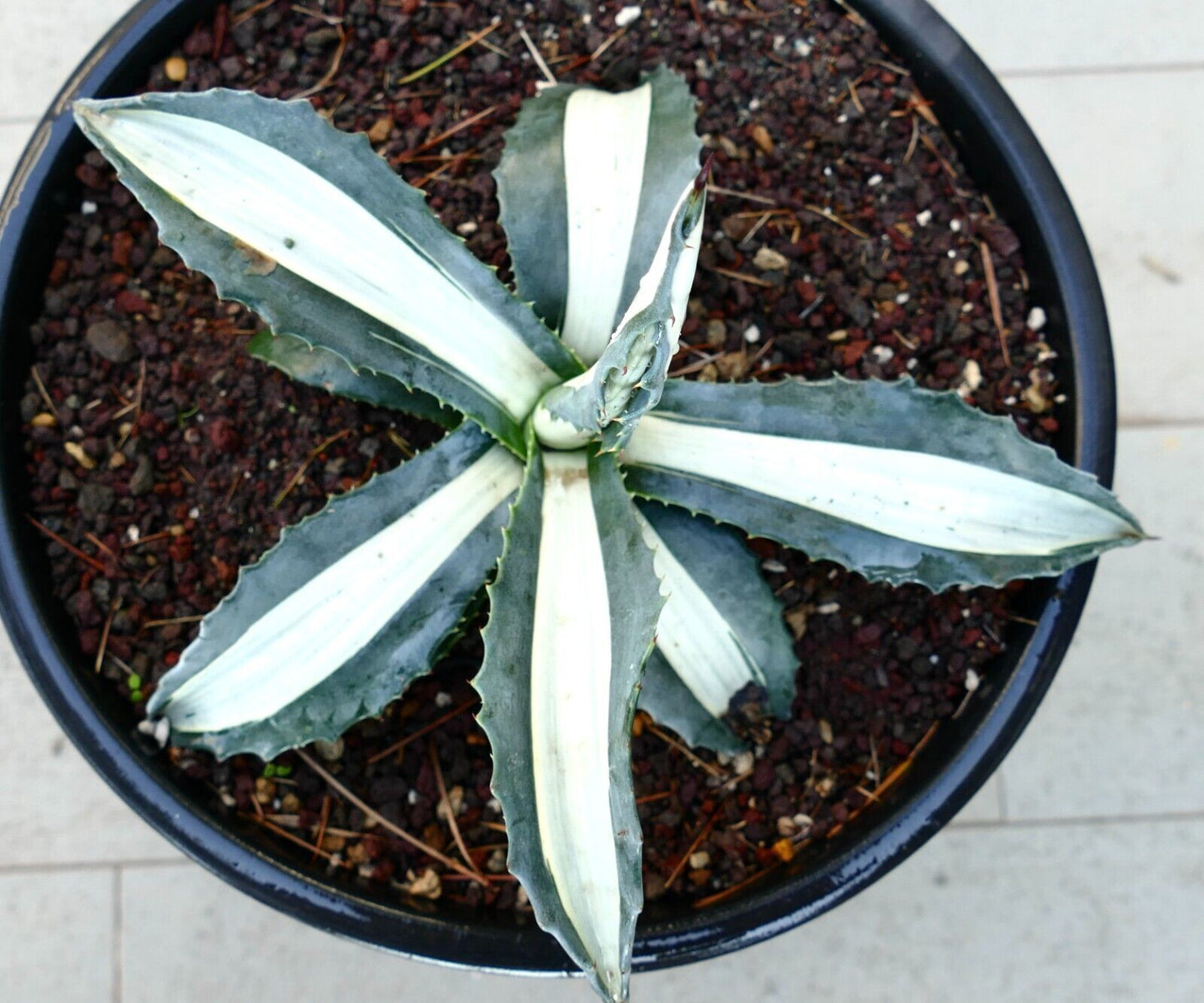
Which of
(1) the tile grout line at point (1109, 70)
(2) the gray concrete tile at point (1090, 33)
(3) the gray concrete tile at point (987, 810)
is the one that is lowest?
(3) the gray concrete tile at point (987, 810)

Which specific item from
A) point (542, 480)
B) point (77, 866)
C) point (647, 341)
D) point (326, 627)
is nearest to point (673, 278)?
point (647, 341)

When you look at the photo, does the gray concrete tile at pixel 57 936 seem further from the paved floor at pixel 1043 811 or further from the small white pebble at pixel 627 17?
the small white pebble at pixel 627 17

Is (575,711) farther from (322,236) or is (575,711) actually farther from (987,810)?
(987,810)

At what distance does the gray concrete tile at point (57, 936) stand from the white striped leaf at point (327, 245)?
934 millimetres

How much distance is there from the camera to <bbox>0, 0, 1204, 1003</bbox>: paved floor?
1.32 metres

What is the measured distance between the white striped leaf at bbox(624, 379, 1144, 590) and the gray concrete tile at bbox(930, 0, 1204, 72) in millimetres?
856

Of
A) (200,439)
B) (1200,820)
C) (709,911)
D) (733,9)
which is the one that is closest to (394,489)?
(200,439)

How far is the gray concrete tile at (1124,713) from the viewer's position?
1359 millimetres

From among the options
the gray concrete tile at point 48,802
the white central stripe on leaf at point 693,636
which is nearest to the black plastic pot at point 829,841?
the white central stripe on leaf at point 693,636

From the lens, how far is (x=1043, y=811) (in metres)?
1.36

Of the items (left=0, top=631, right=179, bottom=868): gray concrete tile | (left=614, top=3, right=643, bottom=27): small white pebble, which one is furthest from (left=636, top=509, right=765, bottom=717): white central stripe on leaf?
(left=0, top=631, right=179, bottom=868): gray concrete tile

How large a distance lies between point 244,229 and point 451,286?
0.46 feet

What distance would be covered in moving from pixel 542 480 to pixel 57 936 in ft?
3.31

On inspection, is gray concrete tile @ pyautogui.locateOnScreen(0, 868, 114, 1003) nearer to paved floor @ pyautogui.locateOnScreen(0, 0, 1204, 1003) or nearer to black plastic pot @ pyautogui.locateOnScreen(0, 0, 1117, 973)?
paved floor @ pyautogui.locateOnScreen(0, 0, 1204, 1003)
